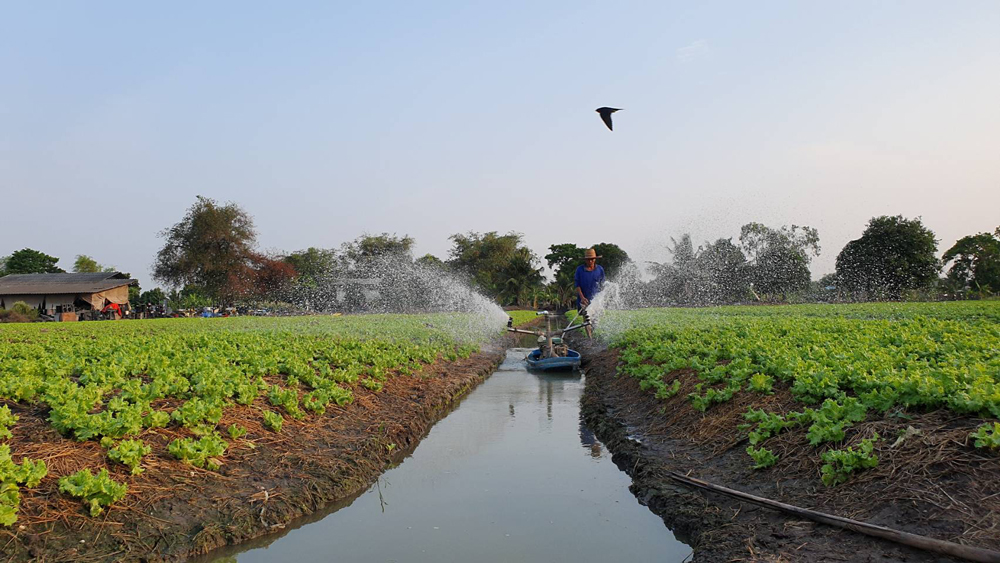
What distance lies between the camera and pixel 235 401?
744cm

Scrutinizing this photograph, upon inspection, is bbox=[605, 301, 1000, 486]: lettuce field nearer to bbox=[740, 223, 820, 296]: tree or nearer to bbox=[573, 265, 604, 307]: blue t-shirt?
bbox=[573, 265, 604, 307]: blue t-shirt

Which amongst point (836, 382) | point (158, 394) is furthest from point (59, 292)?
point (836, 382)

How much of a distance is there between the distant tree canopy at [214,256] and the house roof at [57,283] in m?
4.67

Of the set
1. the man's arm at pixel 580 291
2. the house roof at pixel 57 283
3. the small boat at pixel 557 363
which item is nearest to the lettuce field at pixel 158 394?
the small boat at pixel 557 363

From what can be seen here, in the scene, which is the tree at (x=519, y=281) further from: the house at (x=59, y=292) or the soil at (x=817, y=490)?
the soil at (x=817, y=490)

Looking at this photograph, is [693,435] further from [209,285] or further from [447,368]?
[209,285]

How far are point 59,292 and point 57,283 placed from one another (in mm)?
952

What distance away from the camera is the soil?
3.85 m

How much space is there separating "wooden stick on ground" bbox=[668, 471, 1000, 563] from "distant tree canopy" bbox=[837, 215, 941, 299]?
55305 millimetres

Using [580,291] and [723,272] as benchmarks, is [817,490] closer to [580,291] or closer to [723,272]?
[580,291]

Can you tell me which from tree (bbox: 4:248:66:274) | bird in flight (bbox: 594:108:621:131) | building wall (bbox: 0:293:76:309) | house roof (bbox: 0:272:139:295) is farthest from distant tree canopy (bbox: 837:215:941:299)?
tree (bbox: 4:248:66:274)

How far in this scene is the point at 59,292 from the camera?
4781 centimetres

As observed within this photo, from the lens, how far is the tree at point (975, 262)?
172ft

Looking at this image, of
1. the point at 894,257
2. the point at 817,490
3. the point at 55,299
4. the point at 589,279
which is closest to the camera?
the point at 817,490
